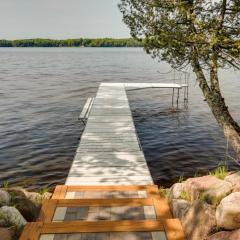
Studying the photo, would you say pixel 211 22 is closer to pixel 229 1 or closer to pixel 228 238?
pixel 229 1

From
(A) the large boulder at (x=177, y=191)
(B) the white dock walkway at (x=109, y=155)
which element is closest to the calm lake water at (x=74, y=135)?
(B) the white dock walkway at (x=109, y=155)

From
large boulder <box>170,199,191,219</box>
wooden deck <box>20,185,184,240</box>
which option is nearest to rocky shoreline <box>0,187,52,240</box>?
wooden deck <box>20,185,184,240</box>

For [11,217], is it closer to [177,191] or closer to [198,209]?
[198,209]

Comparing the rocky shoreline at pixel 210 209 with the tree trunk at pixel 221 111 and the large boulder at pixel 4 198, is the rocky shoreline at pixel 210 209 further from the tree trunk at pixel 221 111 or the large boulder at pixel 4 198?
the large boulder at pixel 4 198

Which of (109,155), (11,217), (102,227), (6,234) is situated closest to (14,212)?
(11,217)

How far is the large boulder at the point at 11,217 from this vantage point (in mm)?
5570

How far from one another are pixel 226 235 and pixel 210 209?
0.62 m

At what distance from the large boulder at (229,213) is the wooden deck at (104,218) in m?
0.76

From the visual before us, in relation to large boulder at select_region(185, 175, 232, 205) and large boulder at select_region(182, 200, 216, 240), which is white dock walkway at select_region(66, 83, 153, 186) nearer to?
large boulder at select_region(185, 175, 232, 205)

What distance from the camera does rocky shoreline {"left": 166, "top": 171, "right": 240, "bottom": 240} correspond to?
16.0ft

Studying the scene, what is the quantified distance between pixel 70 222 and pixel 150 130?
1600 centimetres

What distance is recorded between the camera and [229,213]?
4891 millimetres

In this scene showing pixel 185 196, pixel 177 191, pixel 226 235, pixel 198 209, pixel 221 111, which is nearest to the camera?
pixel 226 235

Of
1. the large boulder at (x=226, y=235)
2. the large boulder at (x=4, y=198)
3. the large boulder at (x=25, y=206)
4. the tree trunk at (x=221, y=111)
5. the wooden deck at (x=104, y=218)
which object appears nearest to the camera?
the large boulder at (x=226, y=235)
